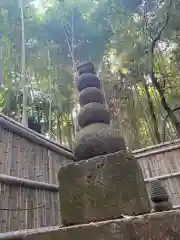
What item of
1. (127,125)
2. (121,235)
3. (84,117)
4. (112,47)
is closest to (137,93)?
(127,125)

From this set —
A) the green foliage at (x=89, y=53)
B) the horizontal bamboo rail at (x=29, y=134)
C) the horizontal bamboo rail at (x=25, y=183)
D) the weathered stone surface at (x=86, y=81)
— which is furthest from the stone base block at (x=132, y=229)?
the green foliage at (x=89, y=53)

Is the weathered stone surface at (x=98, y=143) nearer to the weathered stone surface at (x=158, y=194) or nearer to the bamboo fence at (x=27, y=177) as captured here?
the weathered stone surface at (x=158, y=194)

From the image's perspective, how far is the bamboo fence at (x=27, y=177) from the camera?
2.03 metres

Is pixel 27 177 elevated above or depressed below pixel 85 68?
below

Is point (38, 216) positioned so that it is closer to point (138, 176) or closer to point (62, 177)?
point (62, 177)

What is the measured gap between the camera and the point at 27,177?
235 cm

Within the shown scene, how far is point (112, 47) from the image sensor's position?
6.58m

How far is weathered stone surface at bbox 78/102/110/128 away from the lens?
4.86 ft

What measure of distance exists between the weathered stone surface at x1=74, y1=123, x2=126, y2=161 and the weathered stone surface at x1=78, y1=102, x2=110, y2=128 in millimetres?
140

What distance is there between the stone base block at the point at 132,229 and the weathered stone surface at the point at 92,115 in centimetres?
69

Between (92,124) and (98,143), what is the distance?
182 mm

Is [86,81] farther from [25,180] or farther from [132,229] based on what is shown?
[25,180]

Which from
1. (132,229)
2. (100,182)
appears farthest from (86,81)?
(132,229)

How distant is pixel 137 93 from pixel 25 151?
5201mm
